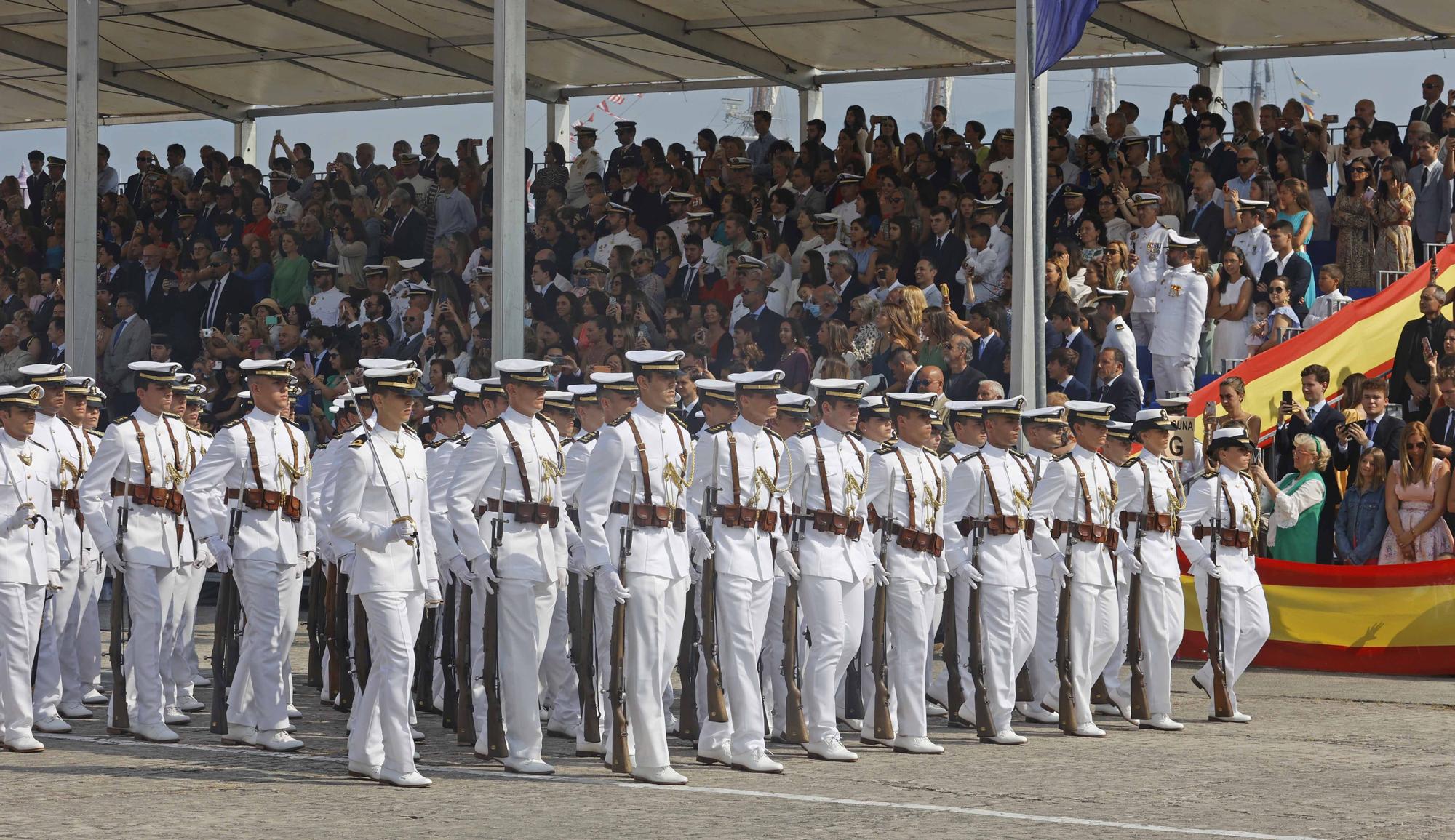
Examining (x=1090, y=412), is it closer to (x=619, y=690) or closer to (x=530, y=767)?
(x=619, y=690)

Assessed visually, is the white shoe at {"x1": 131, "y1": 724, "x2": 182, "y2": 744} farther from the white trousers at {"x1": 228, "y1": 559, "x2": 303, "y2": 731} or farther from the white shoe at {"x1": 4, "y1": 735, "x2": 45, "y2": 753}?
the white shoe at {"x1": 4, "y1": 735, "x2": 45, "y2": 753}

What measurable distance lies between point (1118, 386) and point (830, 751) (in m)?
5.76

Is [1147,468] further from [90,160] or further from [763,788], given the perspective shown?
[90,160]

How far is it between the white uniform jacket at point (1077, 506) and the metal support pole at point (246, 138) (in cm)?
1665

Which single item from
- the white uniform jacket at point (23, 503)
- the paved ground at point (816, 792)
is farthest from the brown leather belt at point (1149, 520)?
the white uniform jacket at point (23, 503)

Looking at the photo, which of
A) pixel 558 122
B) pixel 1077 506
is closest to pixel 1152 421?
pixel 1077 506

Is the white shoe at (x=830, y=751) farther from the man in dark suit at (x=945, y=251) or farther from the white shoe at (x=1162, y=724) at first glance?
the man in dark suit at (x=945, y=251)

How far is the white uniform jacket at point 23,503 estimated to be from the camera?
9.52m

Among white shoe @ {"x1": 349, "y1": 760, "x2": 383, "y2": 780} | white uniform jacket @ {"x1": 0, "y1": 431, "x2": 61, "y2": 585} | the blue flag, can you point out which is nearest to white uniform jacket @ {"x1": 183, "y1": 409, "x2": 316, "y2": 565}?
white uniform jacket @ {"x1": 0, "y1": 431, "x2": 61, "y2": 585}

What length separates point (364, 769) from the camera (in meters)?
8.49

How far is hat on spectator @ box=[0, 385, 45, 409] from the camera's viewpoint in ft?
31.9

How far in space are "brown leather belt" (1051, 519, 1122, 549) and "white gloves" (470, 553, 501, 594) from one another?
11.4 ft

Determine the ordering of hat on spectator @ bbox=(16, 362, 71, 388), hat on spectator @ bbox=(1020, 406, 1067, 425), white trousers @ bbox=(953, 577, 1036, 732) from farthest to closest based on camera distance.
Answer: hat on spectator @ bbox=(1020, 406, 1067, 425), hat on spectator @ bbox=(16, 362, 71, 388), white trousers @ bbox=(953, 577, 1036, 732)

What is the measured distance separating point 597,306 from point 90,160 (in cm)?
458
